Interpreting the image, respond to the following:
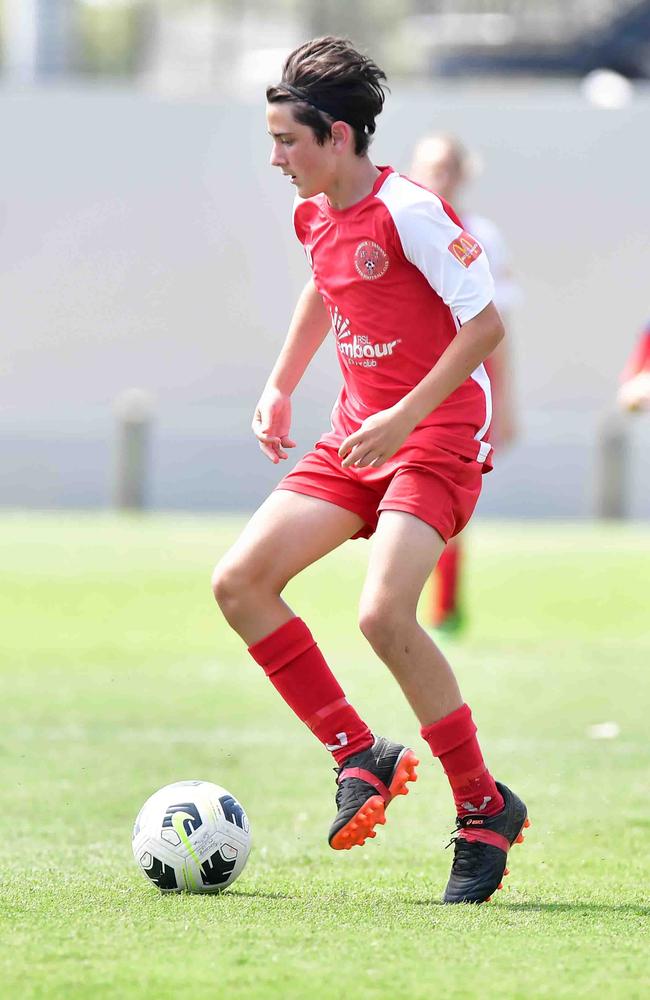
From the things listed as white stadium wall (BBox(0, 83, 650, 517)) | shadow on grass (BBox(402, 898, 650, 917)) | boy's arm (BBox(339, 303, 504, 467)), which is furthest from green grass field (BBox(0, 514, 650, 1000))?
white stadium wall (BBox(0, 83, 650, 517))

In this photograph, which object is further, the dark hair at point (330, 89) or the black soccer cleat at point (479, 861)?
the dark hair at point (330, 89)

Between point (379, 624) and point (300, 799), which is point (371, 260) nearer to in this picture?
point (379, 624)

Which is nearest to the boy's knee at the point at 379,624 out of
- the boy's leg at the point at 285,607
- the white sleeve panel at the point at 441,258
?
the boy's leg at the point at 285,607

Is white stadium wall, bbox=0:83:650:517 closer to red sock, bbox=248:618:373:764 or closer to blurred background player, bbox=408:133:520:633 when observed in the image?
blurred background player, bbox=408:133:520:633

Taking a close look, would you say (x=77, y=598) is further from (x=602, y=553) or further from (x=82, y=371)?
(x=82, y=371)

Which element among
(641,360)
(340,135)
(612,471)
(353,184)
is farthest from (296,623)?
(612,471)

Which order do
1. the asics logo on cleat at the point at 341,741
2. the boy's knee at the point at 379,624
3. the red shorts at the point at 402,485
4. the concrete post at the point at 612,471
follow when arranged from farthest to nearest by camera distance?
the concrete post at the point at 612,471 < the asics logo on cleat at the point at 341,741 < the red shorts at the point at 402,485 < the boy's knee at the point at 379,624

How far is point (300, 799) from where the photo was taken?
548 cm

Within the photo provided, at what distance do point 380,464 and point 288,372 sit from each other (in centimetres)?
70

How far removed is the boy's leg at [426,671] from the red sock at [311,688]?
8.0 inches

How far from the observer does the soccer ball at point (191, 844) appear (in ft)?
13.1

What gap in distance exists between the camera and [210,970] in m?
3.11

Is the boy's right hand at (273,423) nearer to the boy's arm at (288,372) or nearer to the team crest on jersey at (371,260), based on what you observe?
the boy's arm at (288,372)

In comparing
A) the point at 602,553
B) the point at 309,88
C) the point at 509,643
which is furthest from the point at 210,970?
the point at 602,553
